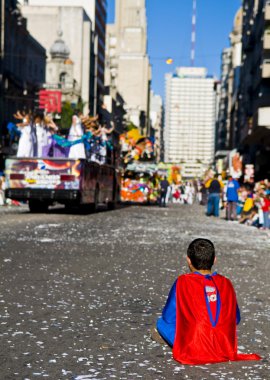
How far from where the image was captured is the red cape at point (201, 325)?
488cm

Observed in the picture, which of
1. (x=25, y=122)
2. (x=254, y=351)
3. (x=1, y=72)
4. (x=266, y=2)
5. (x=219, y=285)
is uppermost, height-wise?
(x=266, y=2)

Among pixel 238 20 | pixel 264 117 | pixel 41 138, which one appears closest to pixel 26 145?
pixel 41 138

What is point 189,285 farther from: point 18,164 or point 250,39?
point 250,39

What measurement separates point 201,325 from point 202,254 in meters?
0.49

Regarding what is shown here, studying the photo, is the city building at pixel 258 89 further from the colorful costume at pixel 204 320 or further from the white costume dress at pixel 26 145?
the colorful costume at pixel 204 320

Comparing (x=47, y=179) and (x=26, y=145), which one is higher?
(x=26, y=145)

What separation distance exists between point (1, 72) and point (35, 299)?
2074 inches

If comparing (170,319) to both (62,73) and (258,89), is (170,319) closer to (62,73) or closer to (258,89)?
(258,89)

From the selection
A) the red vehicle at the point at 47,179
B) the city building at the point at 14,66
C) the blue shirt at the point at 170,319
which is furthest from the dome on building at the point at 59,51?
the blue shirt at the point at 170,319

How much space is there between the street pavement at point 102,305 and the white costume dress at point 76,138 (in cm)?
1096

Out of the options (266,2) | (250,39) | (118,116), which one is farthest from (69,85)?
(118,116)

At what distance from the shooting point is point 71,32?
335ft

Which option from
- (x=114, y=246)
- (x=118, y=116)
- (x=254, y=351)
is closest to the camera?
(x=254, y=351)

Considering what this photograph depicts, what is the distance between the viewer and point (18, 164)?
25156 millimetres
